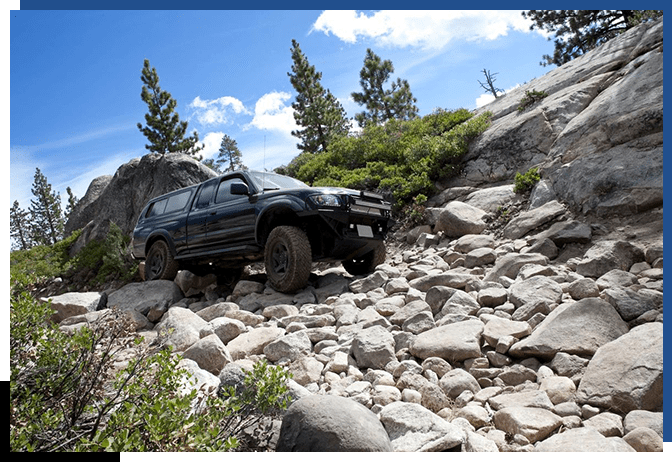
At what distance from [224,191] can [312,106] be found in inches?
764

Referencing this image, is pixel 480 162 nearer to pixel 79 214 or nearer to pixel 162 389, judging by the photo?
pixel 162 389

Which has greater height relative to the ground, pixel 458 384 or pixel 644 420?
pixel 458 384

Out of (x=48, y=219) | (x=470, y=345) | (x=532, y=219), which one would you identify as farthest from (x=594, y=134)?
(x=48, y=219)

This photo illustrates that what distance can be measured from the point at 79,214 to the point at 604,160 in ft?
59.3

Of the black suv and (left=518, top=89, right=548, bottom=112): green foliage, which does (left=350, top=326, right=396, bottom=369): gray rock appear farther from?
(left=518, top=89, right=548, bottom=112): green foliage

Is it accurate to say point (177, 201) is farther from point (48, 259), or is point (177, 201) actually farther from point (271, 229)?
point (48, 259)

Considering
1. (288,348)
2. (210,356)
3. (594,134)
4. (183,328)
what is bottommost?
(288,348)

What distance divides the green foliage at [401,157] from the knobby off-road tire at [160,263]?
15.2ft

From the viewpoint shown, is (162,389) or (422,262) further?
(422,262)

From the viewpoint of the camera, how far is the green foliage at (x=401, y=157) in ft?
36.6

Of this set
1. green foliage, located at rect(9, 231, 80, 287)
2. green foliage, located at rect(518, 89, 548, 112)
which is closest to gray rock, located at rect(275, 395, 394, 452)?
green foliage, located at rect(9, 231, 80, 287)

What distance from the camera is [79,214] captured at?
18594 millimetres

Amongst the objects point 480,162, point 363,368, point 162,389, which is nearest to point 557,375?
point 363,368

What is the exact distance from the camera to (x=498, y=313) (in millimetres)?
4969
